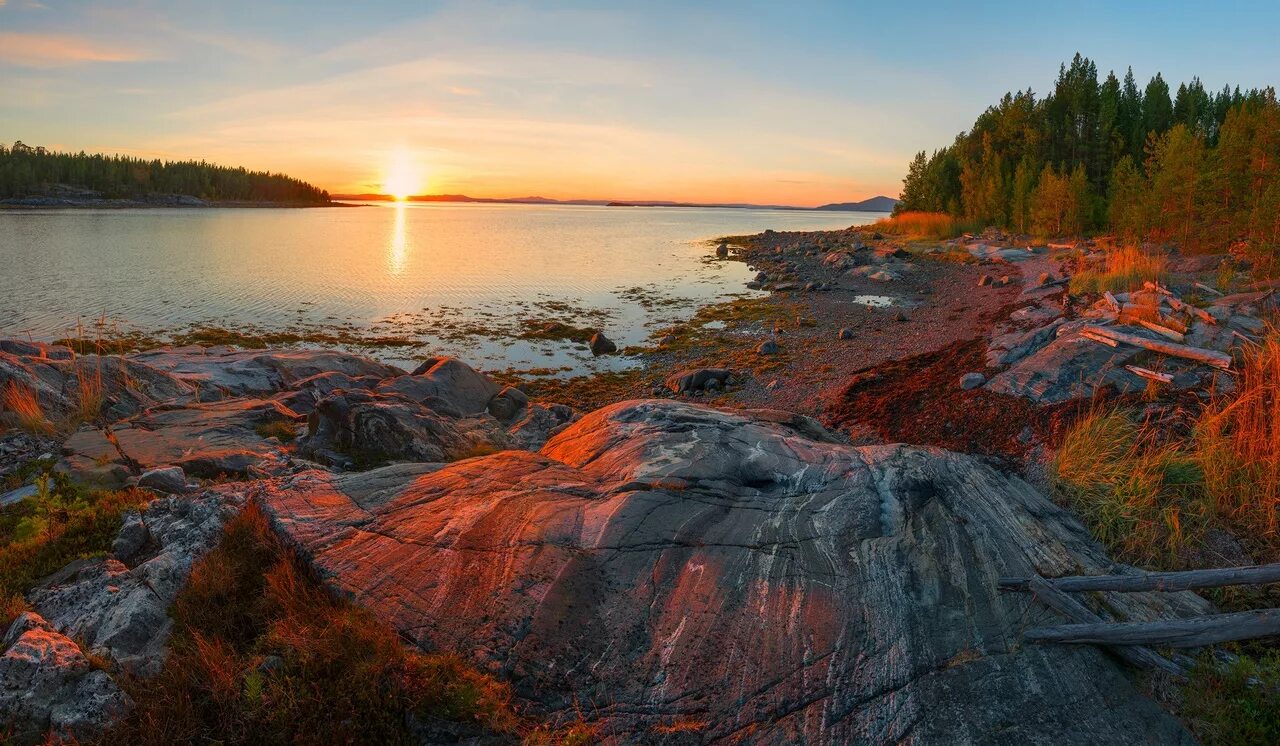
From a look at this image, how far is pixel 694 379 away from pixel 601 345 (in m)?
7.45

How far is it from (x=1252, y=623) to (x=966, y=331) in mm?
20777

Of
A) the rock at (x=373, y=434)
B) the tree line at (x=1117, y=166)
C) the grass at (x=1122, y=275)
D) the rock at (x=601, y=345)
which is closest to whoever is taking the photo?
the rock at (x=373, y=434)

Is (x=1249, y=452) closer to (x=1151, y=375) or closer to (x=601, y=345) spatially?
(x=1151, y=375)

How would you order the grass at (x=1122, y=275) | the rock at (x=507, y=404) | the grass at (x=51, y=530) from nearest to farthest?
the grass at (x=51, y=530)
the rock at (x=507, y=404)
the grass at (x=1122, y=275)

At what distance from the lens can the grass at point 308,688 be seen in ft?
15.2

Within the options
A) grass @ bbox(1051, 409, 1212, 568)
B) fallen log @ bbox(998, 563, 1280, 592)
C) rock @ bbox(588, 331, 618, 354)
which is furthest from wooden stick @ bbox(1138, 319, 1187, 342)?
rock @ bbox(588, 331, 618, 354)

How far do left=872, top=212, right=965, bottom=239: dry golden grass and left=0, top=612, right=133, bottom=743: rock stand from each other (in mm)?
72039

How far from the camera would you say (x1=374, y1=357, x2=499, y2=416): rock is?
588 inches

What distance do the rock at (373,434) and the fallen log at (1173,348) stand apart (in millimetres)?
13468

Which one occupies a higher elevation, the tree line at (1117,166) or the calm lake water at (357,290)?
the tree line at (1117,166)

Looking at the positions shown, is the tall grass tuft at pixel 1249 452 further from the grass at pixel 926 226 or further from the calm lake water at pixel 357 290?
the grass at pixel 926 226

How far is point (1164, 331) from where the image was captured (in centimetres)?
1359

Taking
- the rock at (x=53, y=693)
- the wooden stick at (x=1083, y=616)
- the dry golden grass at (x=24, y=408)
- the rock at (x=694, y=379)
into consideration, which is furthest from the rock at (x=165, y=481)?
the rock at (x=694, y=379)

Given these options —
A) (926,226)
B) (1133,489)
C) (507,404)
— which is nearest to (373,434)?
(507,404)
